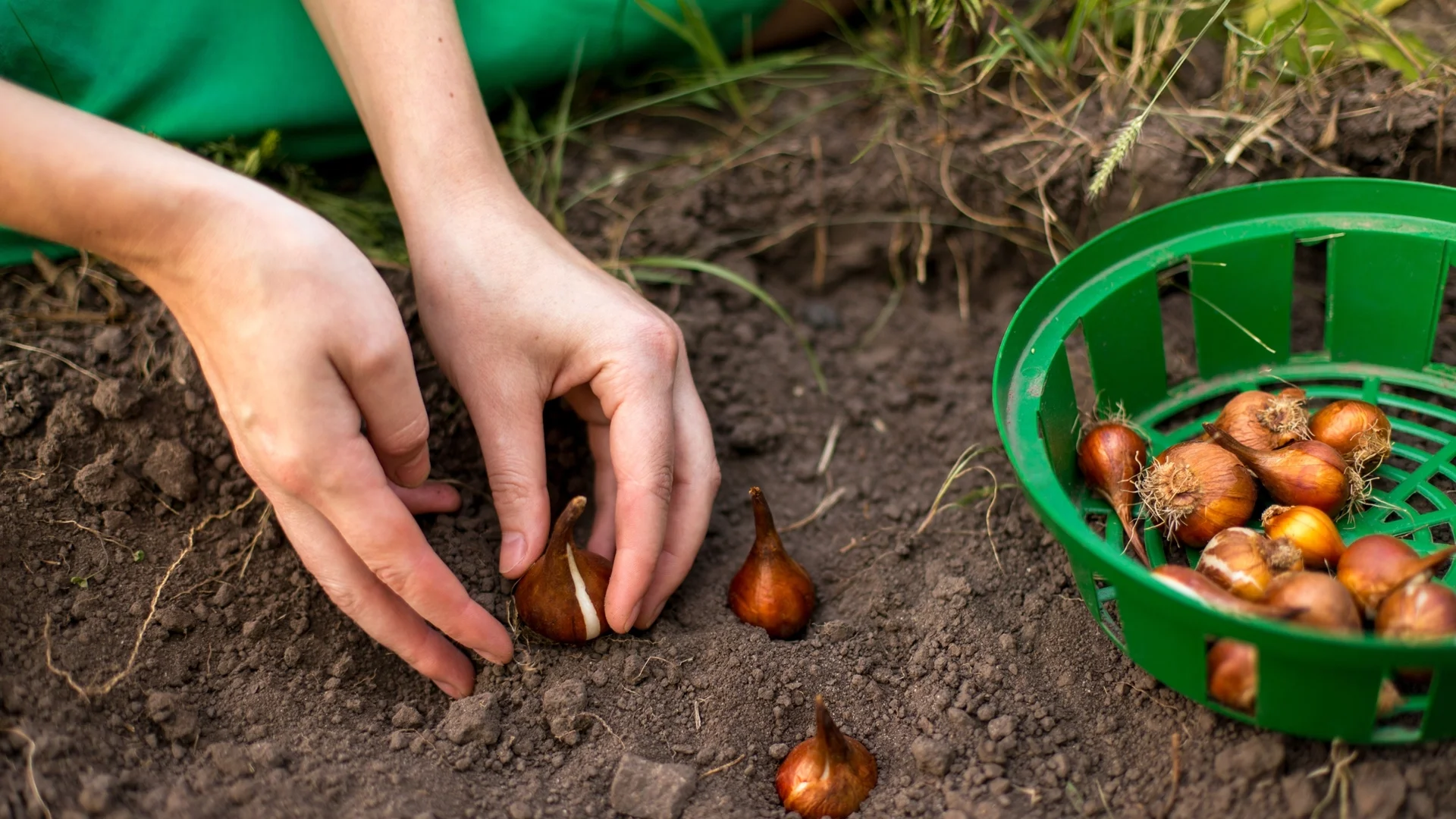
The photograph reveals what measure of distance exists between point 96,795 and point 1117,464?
53.5 inches

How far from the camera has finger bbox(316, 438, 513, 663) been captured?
121cm

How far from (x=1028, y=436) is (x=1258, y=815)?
50 cm

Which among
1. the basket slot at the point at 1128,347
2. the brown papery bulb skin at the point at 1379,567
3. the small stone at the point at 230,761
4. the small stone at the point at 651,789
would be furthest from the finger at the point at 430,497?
the brown papery bulb skin at the point at 1379,567

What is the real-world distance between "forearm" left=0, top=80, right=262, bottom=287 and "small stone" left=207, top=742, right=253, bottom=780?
60 cm

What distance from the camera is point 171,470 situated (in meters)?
1.59

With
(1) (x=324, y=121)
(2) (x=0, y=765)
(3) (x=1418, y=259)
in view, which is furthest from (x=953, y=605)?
(1) (x=324, y=121)

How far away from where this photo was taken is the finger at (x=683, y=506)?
5.02ft

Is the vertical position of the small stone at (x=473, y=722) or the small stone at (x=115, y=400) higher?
the small stone at (x=115, y=400)

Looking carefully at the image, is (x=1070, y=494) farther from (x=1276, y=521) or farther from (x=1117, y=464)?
(x=1276, y=521)

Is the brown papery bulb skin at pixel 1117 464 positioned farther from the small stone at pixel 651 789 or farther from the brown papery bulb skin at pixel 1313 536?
the small stone at pixel 651 789

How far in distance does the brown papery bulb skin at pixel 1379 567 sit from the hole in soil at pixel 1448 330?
577mm

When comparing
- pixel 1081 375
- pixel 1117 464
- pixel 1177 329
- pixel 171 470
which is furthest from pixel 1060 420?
pixel 171 470

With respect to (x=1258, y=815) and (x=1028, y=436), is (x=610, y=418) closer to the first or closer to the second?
(x=1028, y=436)

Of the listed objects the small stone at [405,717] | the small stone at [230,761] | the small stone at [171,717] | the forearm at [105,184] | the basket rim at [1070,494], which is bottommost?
the small stone at [405,717]
